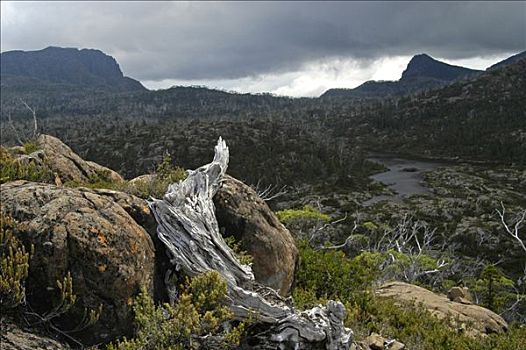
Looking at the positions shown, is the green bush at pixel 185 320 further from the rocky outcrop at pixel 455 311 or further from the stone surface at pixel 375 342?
the rocky outcrop at pixel 455 311

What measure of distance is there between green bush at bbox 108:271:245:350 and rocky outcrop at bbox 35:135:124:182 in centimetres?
415

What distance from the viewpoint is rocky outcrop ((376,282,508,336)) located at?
9.55 metres

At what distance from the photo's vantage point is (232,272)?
6371mm

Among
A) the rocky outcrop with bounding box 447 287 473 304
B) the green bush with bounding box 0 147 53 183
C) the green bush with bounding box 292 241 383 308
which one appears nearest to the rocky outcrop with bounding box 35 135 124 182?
the green bush with bounding box 0 147 53 183

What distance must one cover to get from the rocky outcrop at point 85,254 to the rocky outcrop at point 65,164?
279 centimetres

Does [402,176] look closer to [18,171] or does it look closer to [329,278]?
[329,278]

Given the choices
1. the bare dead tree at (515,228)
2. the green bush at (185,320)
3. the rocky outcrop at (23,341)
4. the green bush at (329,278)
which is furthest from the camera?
the bare dead tree at (515,228)

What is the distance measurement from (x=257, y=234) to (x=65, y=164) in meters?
4.15

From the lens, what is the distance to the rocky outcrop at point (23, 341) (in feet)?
14.8

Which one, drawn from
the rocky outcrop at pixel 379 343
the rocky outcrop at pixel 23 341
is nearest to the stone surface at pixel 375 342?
the rocky outcrop at pixel 379 343

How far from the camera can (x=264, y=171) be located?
271 feet

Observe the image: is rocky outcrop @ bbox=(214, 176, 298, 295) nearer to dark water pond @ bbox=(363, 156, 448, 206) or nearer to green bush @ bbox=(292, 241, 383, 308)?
green bush @ bbox=(292, 241, 383, 308)

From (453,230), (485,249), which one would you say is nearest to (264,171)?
(453,230)

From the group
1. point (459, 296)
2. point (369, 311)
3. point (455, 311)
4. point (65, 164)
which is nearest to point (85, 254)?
point (65, 164)
